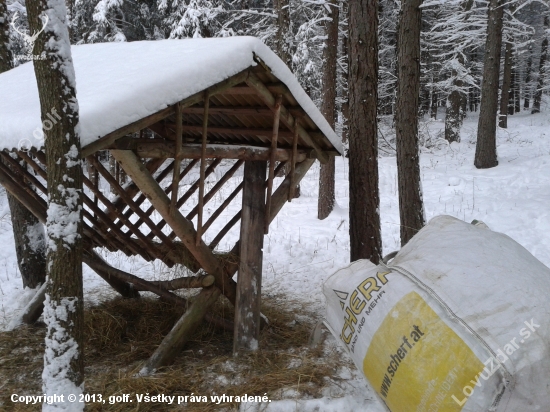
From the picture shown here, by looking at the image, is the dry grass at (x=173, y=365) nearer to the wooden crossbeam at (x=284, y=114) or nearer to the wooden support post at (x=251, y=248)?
the wooden support post at (x=251, y=248)

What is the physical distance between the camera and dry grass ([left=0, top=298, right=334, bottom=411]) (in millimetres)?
3613

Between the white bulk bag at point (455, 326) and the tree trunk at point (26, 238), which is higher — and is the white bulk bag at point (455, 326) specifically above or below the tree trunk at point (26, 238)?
above

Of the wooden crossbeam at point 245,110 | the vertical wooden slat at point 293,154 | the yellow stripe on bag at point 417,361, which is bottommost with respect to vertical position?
the yellow stripe on bag at point 417,361

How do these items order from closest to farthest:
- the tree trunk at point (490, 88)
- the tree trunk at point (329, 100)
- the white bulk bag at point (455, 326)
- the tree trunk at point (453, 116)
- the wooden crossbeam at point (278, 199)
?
the white bulk bag at point (455, 326)
the wooden crossbeam at point (278, 199)
the tree trunk at point (329, 100)
the tree trunk at point (490, 88)
the tree trunk at point (453, 116)

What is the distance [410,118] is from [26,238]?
17.8 feet

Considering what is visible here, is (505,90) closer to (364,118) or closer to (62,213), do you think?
(364,118)

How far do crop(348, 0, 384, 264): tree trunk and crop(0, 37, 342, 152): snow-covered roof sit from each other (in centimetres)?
77

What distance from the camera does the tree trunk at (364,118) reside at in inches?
199

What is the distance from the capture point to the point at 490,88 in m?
11.5

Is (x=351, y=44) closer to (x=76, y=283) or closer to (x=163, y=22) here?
(x=76, y=283)

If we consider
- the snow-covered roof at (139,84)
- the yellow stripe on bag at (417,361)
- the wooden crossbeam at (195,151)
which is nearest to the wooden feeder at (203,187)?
the wooden crossbeam at (195,151)

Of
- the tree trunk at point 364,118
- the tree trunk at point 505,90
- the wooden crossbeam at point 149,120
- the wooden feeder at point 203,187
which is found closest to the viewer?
the wooden crossbeam at point 149,120

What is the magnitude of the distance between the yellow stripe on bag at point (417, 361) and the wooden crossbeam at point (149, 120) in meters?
2.15

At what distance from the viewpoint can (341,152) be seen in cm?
469
